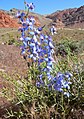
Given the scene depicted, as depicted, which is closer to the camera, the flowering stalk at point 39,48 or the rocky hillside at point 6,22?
the flowering stalk at point 39,48

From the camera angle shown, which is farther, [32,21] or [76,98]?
[76,98]

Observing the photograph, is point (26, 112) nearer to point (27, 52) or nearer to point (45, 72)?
point (45, 72)

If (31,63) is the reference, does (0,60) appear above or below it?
below

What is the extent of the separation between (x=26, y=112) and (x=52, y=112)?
44 cm

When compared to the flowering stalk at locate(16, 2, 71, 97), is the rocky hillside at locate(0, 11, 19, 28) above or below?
below

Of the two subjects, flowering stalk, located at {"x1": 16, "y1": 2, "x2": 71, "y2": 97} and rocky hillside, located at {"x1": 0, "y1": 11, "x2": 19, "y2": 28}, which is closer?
flowering stalk, located at {"x1": 16, "y1": 2, "x2": 71, "y2": 97}

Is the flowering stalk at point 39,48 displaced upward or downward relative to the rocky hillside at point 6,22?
upward

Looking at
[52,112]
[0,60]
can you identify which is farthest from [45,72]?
[0,60]

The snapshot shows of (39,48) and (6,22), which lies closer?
(39,48)

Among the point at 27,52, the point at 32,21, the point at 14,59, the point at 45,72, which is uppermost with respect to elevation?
the point at 32,21

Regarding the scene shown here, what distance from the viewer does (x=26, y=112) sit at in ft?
14.7

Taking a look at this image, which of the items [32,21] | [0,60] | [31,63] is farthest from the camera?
[0,60]

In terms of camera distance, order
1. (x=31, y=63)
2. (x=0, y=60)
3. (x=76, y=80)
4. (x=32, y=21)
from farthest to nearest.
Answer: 1. (x=0, y=60)
2. (x=76, y=80)
3. (x=31, y=63)
4. (x=32, y=21)

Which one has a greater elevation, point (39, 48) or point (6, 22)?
point (39, 48)
